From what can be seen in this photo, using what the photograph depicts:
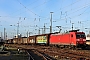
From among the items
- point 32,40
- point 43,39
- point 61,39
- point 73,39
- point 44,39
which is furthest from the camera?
point 32,40

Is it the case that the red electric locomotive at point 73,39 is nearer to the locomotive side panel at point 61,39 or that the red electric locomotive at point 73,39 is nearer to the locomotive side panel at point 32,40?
the locomotive side panel at point 61,39

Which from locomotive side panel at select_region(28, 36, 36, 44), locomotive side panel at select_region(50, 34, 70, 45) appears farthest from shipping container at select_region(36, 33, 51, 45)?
locomotive side panel at select_region(50, 34, 70, 45)

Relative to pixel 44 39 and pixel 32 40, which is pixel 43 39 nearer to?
pixel 44 39

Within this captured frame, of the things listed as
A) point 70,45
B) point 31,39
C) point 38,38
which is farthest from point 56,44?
point 31,39

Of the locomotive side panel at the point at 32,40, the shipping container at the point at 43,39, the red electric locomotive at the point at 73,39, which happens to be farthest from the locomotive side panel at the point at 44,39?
the red electric locomotive at the point at 73,39

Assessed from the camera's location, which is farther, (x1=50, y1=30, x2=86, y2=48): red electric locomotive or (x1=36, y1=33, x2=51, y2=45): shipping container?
(x1=36, y1=33, x2=51, y2=45): shipping container

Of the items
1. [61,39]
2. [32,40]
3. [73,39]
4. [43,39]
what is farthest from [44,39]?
[73,39]

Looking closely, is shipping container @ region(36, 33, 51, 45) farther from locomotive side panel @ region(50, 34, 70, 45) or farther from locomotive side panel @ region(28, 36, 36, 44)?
locomotive side panel @ region(50, 34, 70, 45)

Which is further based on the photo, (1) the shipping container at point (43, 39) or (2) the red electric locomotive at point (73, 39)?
(1) the shipping container at point (43, 39)

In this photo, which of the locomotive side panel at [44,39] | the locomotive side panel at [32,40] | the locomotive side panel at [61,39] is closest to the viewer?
the locomotive side panel at [61,39]

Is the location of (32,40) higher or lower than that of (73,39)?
lower

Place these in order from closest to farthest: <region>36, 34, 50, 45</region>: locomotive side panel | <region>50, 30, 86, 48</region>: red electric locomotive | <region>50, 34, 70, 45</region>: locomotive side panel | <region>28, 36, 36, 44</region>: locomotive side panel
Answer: <region>50, 30, 86, 48</region>: red electric locomotive < <region>50, 34, 70, 45</region>: locomotive side panel < <region>36, 34, 50, 45</region>: locomotive side panel < <region>28, 36, 36, 44</region>: locomotive side panel

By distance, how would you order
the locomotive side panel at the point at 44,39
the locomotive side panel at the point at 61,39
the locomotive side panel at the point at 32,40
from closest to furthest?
the locomotive side panel at the point at 61,39
the locomotive side panel at the point at 44,39
the locomotive side panel at the point at 32,40

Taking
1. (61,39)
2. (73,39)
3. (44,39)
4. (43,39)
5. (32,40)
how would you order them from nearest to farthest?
1. (73,39)
2. (61,39)
3. (44,39)
4. (43,39)
5. (32,40)
